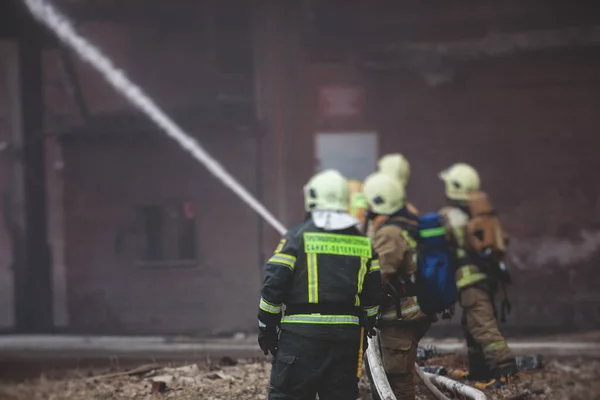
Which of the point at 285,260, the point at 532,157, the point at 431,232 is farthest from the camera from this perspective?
the point at 532,157

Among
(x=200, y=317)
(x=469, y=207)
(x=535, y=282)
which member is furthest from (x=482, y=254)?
(x=200, y=317)

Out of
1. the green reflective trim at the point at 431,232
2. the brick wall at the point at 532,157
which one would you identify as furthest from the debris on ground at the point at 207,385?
the brick wall at the point at 532,157

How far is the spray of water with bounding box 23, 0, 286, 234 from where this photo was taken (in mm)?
12398

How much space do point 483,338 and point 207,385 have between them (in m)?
2.21

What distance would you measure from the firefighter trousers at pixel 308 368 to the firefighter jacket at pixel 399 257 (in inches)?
32.2

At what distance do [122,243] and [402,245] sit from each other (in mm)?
8348

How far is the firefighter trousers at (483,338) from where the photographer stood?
246 inches

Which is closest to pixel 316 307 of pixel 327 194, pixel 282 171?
pixel 327 194

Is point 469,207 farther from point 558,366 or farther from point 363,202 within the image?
point 558,366

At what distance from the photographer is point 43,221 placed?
12.7 metres

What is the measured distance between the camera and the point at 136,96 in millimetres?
12539

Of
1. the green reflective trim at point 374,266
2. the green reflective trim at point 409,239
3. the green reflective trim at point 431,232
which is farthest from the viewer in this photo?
the green reflective trim at point 431,232

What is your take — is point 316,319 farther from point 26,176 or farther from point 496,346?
point 26,176

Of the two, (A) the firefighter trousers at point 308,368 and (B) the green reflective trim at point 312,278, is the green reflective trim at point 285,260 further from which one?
(A) the firefighter trousers at point 308,368
